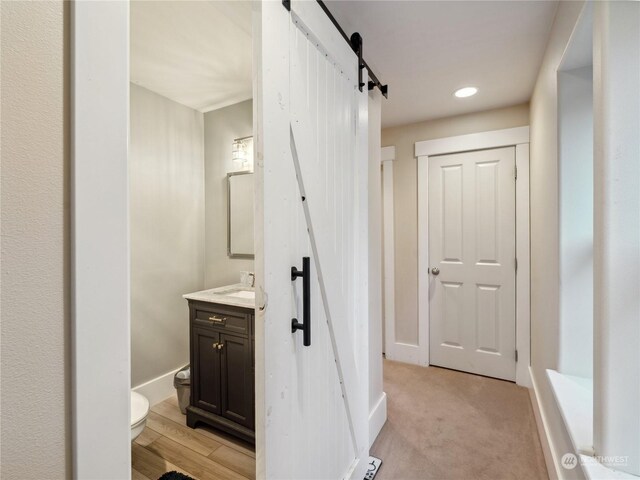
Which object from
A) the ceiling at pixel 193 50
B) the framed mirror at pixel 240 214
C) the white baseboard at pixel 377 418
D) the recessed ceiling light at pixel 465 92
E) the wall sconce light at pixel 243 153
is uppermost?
the ceiling at pixel 193 50

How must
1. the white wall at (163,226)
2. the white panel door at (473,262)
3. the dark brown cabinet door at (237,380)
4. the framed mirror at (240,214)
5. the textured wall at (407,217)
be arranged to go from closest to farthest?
1. the dark brown cabinet door at (237,380)
2. the white wall at (163,226)
3. the framed mirror at (240,214)
4. the white panel door at (473,262)
5. the textured wall at (407,217)

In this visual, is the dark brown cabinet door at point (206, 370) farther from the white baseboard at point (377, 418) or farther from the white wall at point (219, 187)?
the white baseboard at point (377, 418)

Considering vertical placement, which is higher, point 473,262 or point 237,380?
point 473,262

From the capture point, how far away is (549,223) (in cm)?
174

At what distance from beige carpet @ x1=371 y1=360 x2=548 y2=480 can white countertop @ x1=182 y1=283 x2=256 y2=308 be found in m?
1.20

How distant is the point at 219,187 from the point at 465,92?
7.26 ft

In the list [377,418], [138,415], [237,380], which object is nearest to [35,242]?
[138,415]

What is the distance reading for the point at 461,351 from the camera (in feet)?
9.77

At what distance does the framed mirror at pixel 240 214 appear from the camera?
2.61 m

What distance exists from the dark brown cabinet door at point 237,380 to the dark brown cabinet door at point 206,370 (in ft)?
0.17

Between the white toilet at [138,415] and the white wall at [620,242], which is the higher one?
the white wall at [620,242]

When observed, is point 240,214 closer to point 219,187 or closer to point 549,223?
point 219,187

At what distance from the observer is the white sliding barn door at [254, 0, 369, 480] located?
2.97 feet

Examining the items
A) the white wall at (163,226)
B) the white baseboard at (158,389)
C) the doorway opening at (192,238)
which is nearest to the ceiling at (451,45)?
the doorway opening at (192,238)
